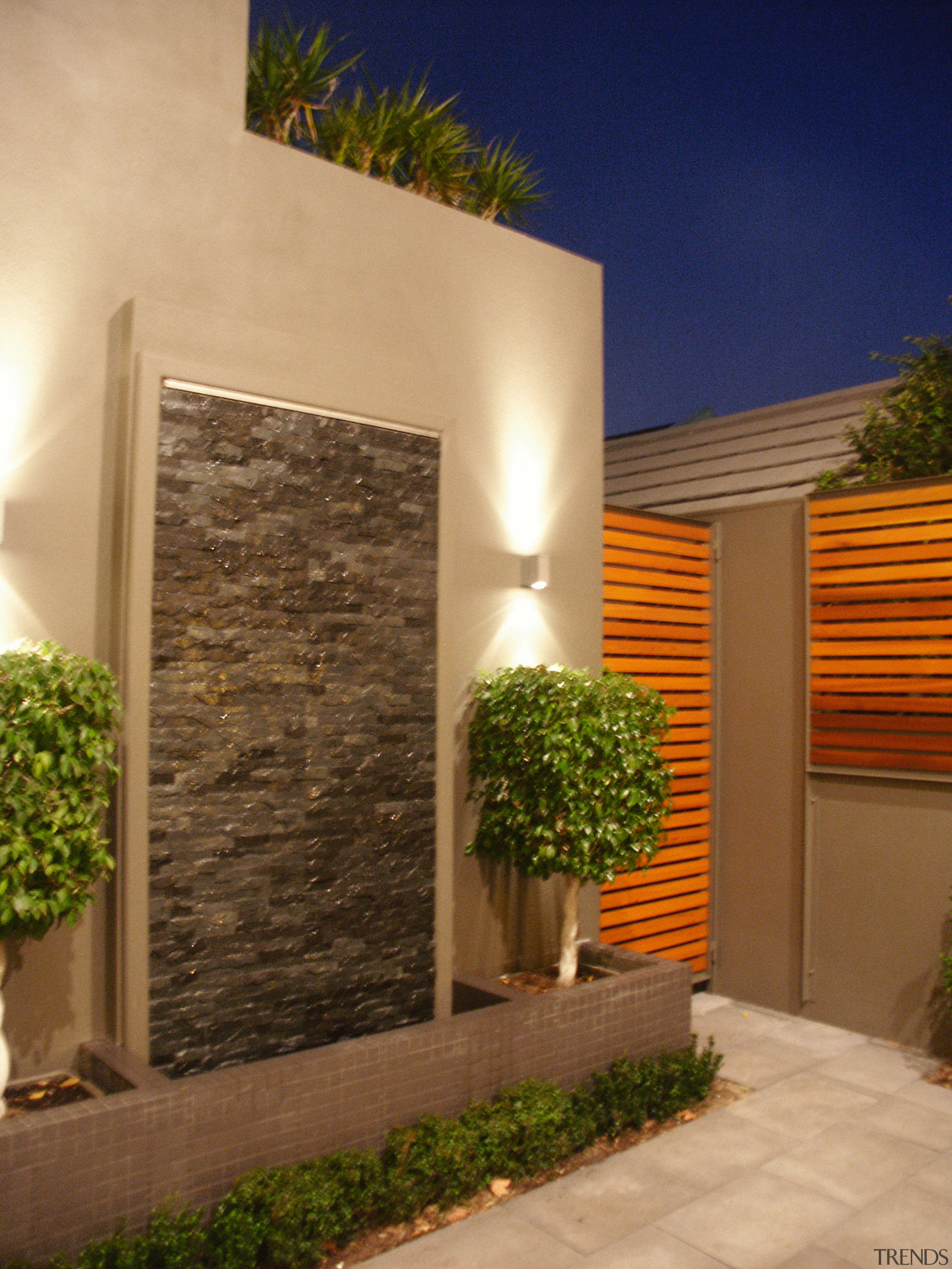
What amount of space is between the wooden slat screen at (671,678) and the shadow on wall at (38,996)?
3317 millimetres

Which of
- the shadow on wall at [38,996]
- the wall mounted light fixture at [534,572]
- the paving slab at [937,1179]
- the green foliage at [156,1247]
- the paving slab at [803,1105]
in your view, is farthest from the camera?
the wall mounted light fixture at [534,572]

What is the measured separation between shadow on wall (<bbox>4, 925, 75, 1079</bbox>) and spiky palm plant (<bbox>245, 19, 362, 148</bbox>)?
424 cm

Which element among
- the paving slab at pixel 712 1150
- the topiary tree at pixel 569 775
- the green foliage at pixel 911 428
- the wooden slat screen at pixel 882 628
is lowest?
the paving slab at pixel 712 1150

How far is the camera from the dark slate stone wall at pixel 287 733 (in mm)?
4117

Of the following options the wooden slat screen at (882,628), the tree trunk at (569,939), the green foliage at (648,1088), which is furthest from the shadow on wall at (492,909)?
the wooden slat screen at (882,628)

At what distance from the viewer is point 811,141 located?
31.5 metres

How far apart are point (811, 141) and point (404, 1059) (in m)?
33.5

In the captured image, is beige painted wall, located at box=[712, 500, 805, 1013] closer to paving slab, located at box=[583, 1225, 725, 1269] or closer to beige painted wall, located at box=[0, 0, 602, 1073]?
beige painted wall, located at box=[0, 0, 602, 1073]

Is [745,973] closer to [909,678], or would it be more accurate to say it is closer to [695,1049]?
[695,1049]

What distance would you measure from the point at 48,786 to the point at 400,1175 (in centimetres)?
195

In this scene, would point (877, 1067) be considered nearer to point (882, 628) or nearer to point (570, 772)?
point (882, 628)

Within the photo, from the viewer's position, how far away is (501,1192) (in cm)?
423

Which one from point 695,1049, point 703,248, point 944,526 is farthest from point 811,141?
point 695,1049

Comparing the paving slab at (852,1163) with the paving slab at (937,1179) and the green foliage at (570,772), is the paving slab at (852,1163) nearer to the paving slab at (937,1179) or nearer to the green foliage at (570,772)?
the paving slab at (937,1179)
